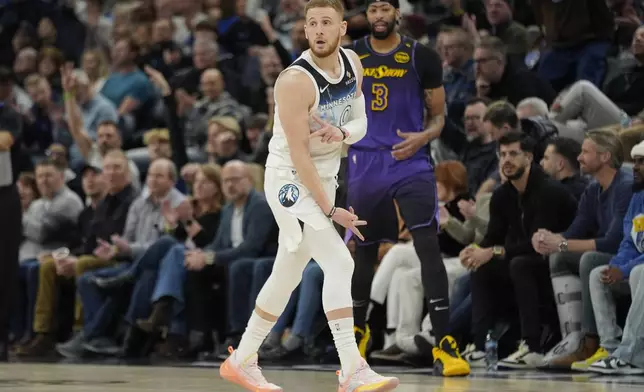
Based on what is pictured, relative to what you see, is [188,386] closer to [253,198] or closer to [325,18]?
[325,18]

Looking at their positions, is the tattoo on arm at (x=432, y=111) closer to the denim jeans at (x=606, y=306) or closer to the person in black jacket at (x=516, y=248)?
the person in black jacket at (x=516, y=248)

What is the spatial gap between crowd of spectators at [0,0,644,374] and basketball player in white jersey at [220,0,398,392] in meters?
1.85

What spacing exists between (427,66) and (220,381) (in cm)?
227

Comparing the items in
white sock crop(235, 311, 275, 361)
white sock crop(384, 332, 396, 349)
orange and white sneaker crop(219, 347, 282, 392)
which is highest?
white sock crop(235, 311, 275, 361)

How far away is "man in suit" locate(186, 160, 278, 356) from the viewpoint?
982 cm

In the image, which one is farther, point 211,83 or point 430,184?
point 211,83

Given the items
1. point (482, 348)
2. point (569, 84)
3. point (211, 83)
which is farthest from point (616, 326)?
point (211, 83)

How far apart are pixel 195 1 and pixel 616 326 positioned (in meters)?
8.95

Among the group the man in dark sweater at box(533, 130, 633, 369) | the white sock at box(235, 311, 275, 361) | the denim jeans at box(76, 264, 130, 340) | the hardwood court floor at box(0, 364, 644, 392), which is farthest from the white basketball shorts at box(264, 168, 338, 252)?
the denim jeans at box(76, 264, 130, 340)

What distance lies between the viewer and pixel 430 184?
762 cm

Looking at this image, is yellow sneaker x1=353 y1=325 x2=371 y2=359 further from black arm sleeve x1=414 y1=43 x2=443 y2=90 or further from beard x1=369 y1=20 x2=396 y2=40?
beard x1=369 y1=20 x2=396 y2=40

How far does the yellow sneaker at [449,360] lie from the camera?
7.39 m

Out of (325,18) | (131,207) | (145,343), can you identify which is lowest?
(145,343)

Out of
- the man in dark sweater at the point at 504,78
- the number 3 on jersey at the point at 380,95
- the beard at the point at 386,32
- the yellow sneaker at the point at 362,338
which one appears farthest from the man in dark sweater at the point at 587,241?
the man in dark sweater at the point at 504,78
